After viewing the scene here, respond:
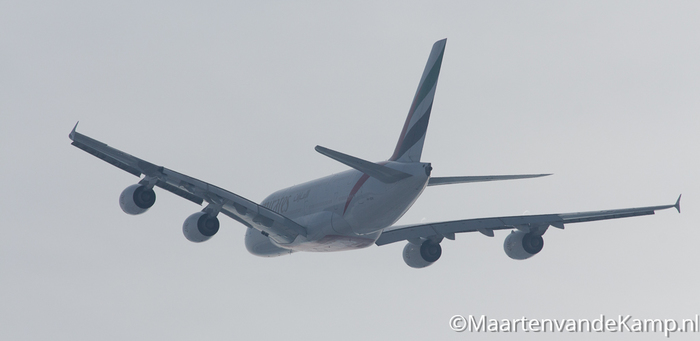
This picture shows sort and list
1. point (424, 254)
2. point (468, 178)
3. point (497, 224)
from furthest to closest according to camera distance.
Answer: point (424, 254) → point (497, 224) → point (468, 178)

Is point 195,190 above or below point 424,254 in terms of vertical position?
below

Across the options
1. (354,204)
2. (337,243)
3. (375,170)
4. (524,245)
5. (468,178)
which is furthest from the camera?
(524,245)

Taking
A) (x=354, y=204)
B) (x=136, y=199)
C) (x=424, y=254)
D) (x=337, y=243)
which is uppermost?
(x=424, y=254)

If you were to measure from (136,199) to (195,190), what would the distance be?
2329 mm

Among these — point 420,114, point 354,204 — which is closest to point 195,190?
point 354,204

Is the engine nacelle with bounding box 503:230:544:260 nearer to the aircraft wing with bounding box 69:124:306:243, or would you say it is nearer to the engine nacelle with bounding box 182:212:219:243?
the aircraft wing with bounding box 69:124:306:243

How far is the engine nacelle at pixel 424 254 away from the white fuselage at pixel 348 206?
417cm

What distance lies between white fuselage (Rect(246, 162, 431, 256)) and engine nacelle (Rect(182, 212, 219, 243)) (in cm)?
409

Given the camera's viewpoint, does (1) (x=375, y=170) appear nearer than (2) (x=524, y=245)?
Yes

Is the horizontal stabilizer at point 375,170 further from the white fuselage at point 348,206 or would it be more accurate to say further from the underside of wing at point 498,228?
the underside of wing at point 498,228

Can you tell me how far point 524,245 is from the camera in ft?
117

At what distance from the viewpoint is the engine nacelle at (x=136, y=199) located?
101ft

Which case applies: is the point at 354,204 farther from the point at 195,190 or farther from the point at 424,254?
the point at 424,254

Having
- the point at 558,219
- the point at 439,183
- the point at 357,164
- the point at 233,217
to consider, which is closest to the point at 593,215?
the point at 558,219
